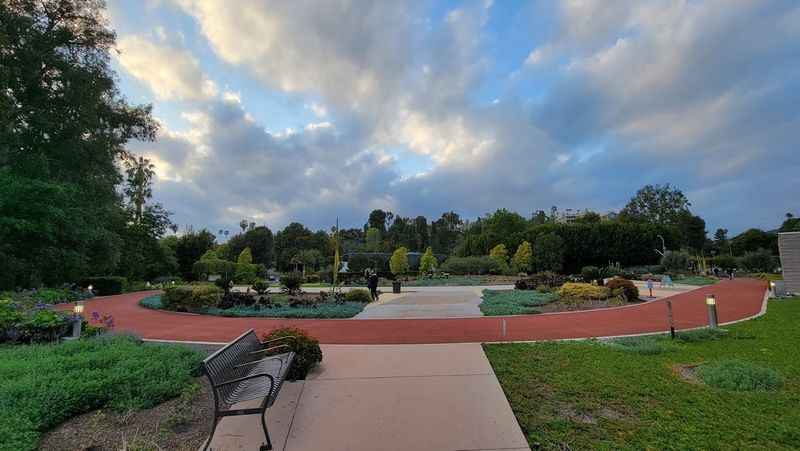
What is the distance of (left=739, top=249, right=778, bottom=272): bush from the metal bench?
2085 inches

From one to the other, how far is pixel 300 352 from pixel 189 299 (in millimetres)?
11480

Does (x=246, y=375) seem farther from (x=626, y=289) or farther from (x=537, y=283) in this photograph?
(x=537, y=283)

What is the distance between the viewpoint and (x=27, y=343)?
7.86 m

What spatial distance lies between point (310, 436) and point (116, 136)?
86.4 feet

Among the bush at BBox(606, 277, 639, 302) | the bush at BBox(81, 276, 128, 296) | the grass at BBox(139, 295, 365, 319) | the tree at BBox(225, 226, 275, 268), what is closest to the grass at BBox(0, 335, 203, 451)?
the grass at BBox(139, 295, 365, 319)

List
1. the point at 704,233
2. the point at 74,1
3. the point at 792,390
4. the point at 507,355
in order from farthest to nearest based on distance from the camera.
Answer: the point at 704,233, the point at 74,1, the point at 507,355, the point at 792,390

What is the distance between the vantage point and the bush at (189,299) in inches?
577

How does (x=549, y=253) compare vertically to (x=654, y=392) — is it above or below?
above

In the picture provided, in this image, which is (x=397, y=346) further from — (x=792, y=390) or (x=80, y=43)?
(x=80, y=43)

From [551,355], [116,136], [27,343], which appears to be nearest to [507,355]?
[551,355]

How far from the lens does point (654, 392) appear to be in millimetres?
4730

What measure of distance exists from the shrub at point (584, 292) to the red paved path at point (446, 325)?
1.77 m

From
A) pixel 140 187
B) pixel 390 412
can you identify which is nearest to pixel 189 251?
pixel 140 187

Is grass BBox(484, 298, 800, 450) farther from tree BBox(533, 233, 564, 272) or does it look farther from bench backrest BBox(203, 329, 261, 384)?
tree BBox(533, 233, 564, 272)
